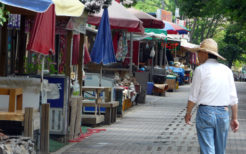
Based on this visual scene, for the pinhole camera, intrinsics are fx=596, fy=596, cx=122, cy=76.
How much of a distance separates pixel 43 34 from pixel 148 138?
446 cm

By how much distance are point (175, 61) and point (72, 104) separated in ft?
108

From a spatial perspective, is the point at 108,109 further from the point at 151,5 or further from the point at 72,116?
the point at 151,5

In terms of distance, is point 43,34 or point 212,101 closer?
point 212,101

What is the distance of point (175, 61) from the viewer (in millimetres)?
44188

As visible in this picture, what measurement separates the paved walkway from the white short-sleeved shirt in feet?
11.0

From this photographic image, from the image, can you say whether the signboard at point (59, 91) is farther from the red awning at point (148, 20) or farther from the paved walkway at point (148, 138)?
the red awning at point (148, 20)

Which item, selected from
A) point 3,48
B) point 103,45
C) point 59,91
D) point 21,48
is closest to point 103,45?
point 103,45

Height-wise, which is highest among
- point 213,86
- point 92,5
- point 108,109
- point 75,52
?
point 92,5

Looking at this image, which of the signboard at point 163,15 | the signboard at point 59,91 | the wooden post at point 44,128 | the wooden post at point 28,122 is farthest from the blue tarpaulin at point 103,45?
the signboard at point 163,15

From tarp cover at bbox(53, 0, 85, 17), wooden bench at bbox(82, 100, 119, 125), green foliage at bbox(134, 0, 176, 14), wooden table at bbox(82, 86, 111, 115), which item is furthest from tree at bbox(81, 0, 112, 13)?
green foliage at bbox(134, 0, 176, 14)

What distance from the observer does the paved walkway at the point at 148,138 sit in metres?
10.5

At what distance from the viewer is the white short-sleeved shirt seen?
275 inches

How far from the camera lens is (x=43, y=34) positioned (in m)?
8.73

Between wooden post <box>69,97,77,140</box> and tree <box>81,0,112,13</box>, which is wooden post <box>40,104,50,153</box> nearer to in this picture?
wooden post <box>69,97,77,140</box>
